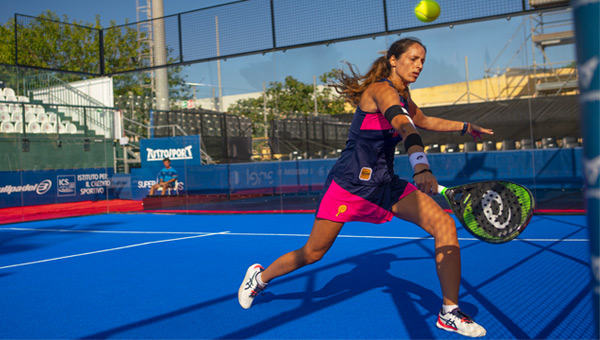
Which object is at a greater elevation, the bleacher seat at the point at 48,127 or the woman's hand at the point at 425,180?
the bleacher seat at the point at 48,127

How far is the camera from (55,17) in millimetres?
37812

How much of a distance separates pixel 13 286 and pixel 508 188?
15.6 feet

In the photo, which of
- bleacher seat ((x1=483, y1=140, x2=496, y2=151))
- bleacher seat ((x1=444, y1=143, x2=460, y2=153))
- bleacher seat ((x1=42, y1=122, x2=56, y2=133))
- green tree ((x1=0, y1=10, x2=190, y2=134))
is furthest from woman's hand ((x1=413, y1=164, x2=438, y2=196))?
green tree ((x1=0, y1=10, x2=190, y2=134))

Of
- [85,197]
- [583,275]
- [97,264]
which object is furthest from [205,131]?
[583,275]

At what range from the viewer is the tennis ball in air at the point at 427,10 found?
418 inches

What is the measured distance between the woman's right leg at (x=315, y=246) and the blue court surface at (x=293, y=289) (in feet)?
1.27

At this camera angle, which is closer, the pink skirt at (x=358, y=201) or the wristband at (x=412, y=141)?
the wristband at (x=412, y=141)

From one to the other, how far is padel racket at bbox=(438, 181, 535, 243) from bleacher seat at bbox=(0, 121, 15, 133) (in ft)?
57.2

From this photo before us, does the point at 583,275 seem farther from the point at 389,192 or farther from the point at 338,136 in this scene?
the point at 338,136

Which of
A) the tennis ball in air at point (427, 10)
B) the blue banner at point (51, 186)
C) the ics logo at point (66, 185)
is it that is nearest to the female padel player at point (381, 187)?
the tennis ball in air at point (427, 10)

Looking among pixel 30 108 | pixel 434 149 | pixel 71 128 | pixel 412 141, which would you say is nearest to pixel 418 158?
pixel 412 141

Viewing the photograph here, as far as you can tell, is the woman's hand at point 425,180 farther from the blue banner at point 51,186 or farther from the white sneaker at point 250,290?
the blue banner at point 51,186

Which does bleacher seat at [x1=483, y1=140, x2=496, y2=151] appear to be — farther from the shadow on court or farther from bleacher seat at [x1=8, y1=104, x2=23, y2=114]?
bleacher seat at [x1=8, y1=104, x2=23, y2=114]

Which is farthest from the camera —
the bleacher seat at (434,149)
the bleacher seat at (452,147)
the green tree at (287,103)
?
the bleacher seat at (434,149)
